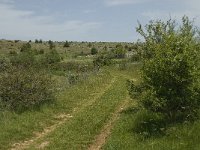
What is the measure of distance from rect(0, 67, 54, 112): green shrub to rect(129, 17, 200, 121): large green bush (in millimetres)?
6990

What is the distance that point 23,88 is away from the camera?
20.3 m

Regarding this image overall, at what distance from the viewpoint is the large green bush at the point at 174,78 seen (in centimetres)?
1412

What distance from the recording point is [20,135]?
1588 centimetres

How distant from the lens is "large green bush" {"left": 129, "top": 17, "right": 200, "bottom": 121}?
14125 mm

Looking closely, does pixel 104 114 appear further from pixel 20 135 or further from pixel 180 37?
pixel 180 37

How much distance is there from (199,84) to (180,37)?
1744 millimetres

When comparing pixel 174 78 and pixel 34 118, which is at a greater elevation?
pixel 174 78

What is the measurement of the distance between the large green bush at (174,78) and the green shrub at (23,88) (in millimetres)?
6990

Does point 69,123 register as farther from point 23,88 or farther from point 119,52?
point 119,52

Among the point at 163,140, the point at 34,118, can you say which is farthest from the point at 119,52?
the point at 163,140

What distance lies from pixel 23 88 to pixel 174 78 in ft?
27.7

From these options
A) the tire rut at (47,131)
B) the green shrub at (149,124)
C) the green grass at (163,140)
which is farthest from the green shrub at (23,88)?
the green grass at (163,140)

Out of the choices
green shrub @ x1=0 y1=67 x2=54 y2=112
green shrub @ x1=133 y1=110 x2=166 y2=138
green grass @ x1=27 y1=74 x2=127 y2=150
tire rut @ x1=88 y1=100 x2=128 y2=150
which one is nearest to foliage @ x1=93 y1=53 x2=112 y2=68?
green grass @ x1=27 y1=74 x2=127 y2=150

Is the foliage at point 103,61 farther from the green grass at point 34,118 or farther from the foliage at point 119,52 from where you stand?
the green grass at point 34,118
